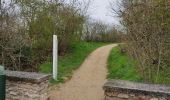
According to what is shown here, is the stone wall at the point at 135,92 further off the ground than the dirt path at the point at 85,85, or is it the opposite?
the stone wall at the point at 135,92

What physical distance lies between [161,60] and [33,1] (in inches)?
486

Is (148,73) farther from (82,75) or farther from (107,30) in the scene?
(107,30)

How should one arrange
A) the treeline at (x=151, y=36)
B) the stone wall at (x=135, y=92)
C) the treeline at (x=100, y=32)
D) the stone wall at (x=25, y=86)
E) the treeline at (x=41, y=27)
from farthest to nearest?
the treeline at (x=100, y=32) < the treeline at (x=41, y=27) < the treeline at (x=151, y=36) < the stone wall at (x=25, y=86) < the stone wall at (x=135, y=92)

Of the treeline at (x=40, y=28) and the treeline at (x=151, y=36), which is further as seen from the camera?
the treeline at (x=40, y=28)

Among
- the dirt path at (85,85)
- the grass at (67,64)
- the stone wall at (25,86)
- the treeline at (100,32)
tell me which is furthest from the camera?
the treeline at (100,32)

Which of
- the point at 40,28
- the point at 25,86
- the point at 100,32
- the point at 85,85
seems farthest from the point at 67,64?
the point at 100,32

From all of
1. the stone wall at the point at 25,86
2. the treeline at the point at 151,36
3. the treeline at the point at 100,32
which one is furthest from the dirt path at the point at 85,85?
the treeline at the point at 100,32

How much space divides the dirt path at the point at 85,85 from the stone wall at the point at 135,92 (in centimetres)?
399

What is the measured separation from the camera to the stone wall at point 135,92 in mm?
6957

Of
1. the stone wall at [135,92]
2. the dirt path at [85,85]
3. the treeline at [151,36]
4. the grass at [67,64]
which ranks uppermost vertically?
the treeline at [151,36]

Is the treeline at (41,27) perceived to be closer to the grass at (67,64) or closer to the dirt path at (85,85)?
the grass at (67,64)

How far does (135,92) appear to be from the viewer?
23.5ft

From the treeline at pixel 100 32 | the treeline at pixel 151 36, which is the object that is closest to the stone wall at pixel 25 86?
the treeline at pixel 151 36

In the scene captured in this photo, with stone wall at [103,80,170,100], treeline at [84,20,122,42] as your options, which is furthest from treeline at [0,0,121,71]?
treeline at [84,20,122,42]
